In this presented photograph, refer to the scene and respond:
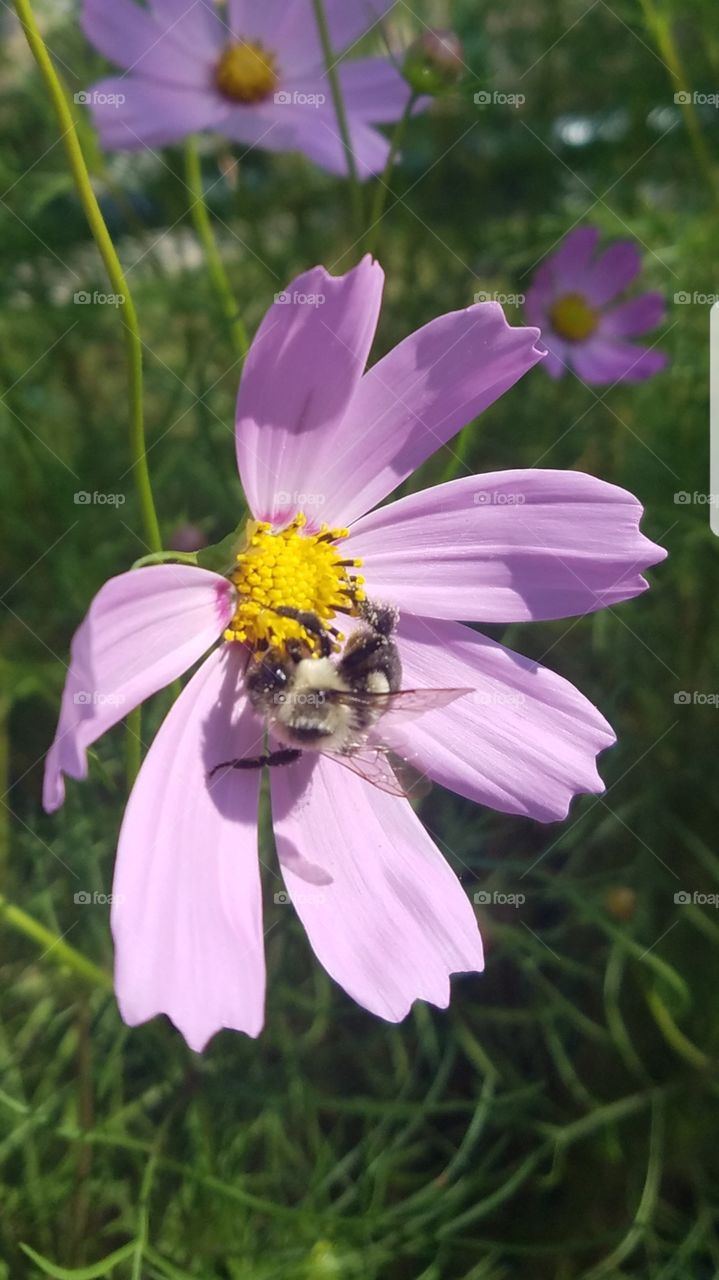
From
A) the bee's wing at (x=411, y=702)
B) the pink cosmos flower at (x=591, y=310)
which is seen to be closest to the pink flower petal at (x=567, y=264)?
the pink cosmos flower at (x=591, y=310)

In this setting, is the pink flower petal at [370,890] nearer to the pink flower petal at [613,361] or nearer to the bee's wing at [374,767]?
the bee's wing at [374,767]

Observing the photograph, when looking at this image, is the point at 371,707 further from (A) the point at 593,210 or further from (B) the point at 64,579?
(A) the point at 593,210

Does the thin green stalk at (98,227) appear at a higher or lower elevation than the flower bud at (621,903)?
higher

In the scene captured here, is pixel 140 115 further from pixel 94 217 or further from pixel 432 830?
pixel 432 830

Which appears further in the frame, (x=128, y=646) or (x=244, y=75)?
(x=244, y=75)

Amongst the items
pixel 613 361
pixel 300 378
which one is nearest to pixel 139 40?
pixel 300 378

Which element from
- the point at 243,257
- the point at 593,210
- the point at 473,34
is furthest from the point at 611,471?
the point at 473,34

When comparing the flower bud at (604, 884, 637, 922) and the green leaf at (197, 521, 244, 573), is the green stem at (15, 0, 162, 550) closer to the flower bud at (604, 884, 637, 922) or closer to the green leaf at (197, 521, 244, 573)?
the green leaf at (197, 521, 244, 573)
